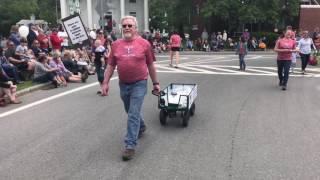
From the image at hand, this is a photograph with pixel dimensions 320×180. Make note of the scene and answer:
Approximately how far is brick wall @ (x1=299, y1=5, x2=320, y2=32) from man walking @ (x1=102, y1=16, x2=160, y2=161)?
3888cm

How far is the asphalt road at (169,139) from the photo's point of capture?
20.4 feet

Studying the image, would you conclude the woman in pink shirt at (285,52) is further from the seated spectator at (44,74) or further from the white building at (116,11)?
the white building at (116,11)

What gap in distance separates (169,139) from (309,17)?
38618 millimetres

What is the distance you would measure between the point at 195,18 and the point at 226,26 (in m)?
3.85

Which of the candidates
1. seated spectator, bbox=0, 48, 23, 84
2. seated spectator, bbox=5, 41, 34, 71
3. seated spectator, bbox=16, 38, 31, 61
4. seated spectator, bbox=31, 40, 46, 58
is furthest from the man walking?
seated spectator, bbox=31, 40, 46, 58

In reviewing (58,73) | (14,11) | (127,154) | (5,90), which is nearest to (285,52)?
(58,73)

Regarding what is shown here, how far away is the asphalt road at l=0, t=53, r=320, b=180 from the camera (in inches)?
245

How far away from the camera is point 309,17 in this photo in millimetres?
43500

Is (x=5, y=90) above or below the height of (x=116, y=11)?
below

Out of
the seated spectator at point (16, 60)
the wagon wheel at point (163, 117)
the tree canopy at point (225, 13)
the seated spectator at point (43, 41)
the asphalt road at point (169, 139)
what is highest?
the tree canopy at point (225, 13)

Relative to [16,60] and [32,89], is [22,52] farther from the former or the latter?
[32,89]

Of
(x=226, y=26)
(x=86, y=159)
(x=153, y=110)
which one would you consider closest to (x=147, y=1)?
(x=226, y=26)

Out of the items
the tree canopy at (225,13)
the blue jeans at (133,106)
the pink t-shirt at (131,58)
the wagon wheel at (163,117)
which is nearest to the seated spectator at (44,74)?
the wagon wheel at (163,117)

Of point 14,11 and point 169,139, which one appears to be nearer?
point 169,139
